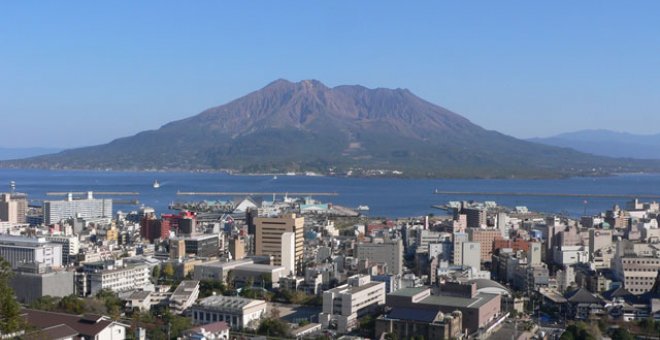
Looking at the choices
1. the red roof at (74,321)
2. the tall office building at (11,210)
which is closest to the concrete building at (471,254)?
the red roof at (74,321)

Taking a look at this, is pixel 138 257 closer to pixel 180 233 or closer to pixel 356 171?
pixel 180 233

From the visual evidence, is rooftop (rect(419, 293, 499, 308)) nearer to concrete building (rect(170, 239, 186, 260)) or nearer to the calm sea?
concrete building (rect(170, 239, 186, 260))

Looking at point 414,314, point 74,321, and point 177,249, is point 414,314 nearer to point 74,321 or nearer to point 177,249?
point 74,321

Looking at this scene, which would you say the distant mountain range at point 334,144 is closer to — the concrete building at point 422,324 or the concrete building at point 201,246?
the concrete building at point 201,246

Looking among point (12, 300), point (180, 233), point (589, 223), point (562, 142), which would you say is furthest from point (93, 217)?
point (562, 142)

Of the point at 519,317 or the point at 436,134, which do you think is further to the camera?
the point at 436,134

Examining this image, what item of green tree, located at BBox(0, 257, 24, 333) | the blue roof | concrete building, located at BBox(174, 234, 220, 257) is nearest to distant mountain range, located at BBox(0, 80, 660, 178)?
concrete building, located at BBox(174, 234, 220, 257)
